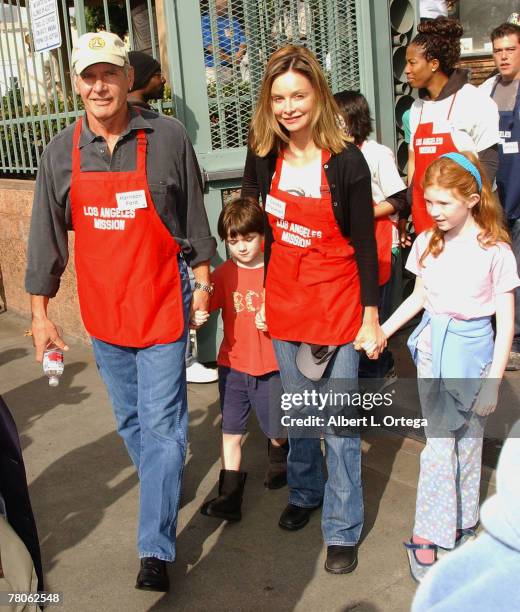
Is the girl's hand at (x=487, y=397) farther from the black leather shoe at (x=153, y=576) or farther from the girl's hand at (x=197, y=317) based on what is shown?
the black leather shoe at (x=153, y=576)

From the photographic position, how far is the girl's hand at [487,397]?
315 centimetres

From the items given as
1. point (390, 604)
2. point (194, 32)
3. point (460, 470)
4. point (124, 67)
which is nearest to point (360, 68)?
point (194, 32)

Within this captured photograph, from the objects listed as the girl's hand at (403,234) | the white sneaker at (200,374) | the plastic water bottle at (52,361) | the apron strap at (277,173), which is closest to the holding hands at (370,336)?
the apron strap at (277,173)

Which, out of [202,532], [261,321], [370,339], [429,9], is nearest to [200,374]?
[202,532]

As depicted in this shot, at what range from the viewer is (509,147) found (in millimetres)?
5457

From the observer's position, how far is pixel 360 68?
5660 mm

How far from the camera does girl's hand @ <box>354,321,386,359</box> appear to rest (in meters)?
3.17

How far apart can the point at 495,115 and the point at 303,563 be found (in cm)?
270

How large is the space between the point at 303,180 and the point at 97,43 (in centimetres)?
91

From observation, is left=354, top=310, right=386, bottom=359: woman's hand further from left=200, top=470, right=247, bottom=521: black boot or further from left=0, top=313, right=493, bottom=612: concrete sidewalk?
left=200, top=470, right=247, bottom=521: black boot

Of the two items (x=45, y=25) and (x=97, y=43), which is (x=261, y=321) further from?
(x=45, y=25)

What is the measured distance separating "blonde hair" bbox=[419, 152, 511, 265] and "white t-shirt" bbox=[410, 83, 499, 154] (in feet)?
4.82

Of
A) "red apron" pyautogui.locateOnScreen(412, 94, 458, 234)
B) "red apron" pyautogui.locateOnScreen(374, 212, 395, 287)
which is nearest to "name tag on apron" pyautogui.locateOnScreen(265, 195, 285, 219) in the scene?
"red apron" pyautogui.locateOnScreen(374, 212, 395, 287)

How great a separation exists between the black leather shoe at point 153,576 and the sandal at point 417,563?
938 millimetres
